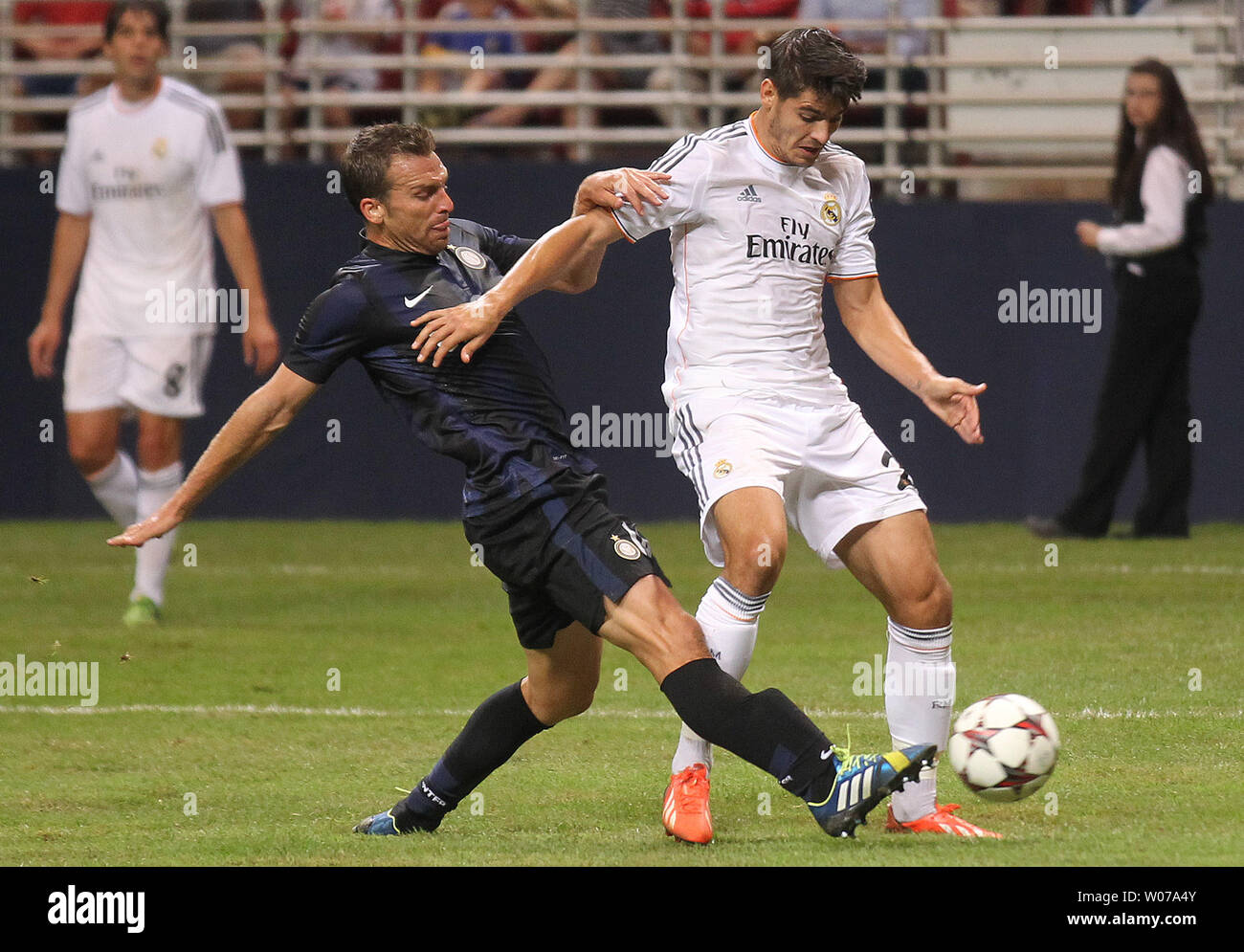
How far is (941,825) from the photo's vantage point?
5.34 meters

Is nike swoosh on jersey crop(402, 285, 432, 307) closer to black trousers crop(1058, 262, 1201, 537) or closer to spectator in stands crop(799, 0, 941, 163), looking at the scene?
black trousers crop(1058, 262, 1201, 537)

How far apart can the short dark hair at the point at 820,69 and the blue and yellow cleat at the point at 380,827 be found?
2.31m

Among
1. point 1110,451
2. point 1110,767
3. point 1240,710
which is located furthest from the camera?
point 1110,451

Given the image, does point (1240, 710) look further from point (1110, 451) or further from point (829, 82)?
point (1110, 451)

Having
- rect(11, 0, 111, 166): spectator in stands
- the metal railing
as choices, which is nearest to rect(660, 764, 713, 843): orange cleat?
the metal railing

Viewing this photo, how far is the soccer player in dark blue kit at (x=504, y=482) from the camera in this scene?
197 inches

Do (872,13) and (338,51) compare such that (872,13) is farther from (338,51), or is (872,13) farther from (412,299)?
(412,299)

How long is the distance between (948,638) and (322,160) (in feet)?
30.7

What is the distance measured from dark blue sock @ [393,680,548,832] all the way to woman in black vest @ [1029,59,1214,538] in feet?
25.0

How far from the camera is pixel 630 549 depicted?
5.12 meters

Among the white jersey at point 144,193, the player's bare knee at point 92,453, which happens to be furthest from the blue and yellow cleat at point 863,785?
the player's bare knee at point 92,453

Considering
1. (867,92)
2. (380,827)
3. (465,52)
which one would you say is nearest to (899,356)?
(380,827)

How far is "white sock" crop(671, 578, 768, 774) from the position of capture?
5438 mm

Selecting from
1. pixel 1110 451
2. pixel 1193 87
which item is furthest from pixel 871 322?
pixel 1193 87
